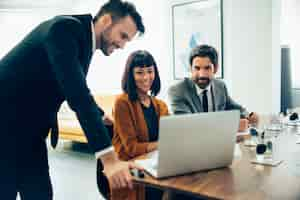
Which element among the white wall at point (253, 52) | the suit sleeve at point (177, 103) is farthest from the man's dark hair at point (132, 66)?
the white wall at point (253, 52)

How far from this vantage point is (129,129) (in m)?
1.87

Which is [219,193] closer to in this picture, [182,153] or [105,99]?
[182,153]

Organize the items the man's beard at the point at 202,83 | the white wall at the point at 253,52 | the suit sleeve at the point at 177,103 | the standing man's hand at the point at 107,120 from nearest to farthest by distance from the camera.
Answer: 1. the standing man's hand at the point at 107,120
2. the suit sleeve at the point at 177,103
3. the man's beard at the point at 202,83
4. the white wall at the point at 253,52

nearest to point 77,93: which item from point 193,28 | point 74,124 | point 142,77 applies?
point 142,77

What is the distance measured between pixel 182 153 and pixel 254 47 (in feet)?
8.81

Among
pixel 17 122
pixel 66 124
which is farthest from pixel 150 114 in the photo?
pixel 66 124

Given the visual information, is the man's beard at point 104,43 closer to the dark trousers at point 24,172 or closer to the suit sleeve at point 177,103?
the dark trousers at point 24,172

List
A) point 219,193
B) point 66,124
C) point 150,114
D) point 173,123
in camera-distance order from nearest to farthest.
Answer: point 219,193 < point 173,123 < point 150,114 < point 66,124

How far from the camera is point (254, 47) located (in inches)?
139

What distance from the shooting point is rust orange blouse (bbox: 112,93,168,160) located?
1.82 meters

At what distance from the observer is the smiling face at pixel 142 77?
2031 mm

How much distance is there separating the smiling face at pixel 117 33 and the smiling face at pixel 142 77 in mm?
762

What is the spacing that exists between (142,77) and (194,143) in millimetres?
910

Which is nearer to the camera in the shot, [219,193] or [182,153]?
[219,193]
